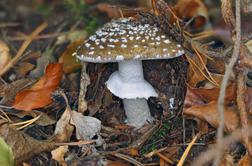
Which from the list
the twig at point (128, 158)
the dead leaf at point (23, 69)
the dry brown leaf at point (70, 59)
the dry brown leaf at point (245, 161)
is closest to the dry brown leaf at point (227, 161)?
the dry brown leaf at point (245, 161)

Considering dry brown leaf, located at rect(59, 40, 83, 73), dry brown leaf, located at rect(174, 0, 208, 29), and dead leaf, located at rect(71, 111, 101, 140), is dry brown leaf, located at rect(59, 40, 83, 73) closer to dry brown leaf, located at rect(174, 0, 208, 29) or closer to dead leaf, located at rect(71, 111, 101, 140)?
dead leaf, located at rect(71, 111, 101, 140)

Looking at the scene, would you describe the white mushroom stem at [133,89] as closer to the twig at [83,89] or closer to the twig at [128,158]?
the twig at [83,89]

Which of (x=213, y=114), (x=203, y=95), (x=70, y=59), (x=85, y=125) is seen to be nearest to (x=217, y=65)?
(x=203, y=95)

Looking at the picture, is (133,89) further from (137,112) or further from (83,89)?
(83,89)

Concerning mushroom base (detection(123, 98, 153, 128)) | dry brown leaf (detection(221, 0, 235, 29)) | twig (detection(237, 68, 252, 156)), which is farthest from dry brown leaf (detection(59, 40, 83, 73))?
twig (detection(237, 68, 252, 156))

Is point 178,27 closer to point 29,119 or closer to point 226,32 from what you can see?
point 226,32

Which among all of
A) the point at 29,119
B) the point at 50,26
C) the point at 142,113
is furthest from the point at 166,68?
the point at 50,26
